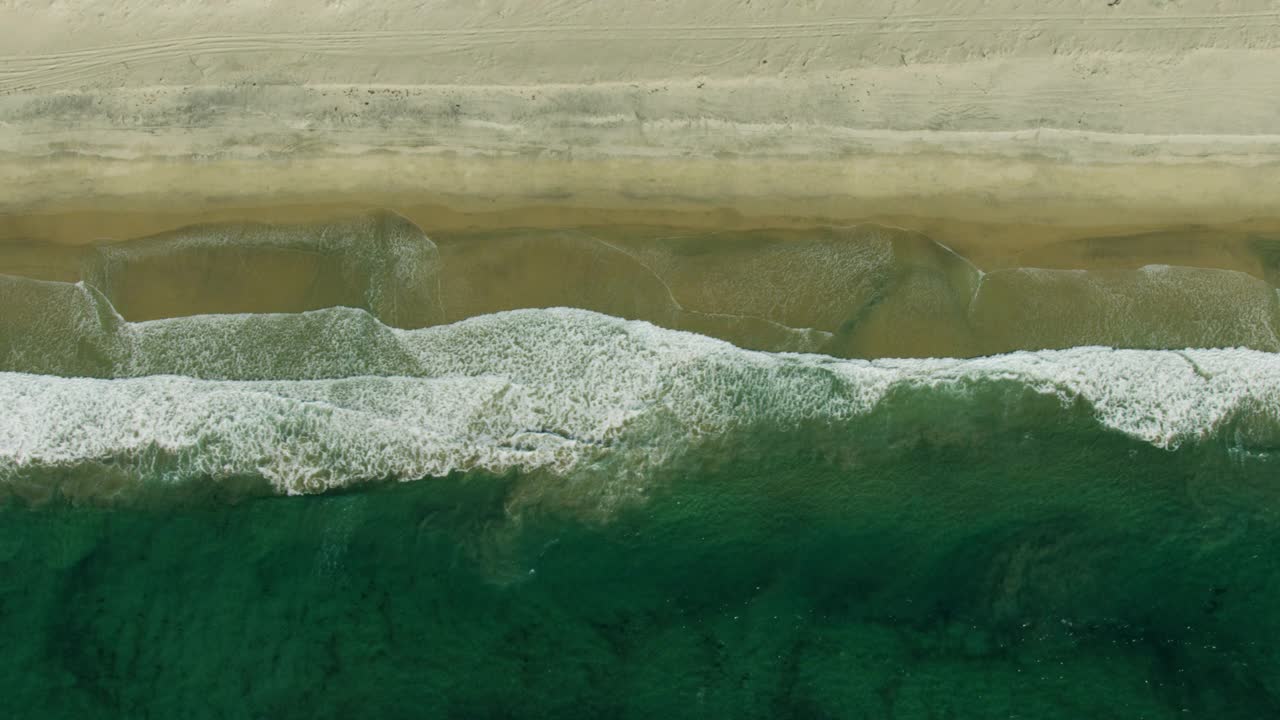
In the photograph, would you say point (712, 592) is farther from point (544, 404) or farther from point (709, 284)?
point (709, 284)

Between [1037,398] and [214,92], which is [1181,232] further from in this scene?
[214,92]

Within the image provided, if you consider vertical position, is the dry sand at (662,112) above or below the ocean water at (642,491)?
above

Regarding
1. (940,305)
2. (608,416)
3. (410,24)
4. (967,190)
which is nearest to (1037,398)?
(940,305)

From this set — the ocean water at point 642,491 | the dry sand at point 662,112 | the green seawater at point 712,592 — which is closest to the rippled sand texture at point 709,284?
the ocean water at point 642,491

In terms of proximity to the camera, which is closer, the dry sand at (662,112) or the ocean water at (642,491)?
the ocean water at (642,491)

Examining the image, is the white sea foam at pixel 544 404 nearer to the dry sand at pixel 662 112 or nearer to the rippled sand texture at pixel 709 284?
the rippled sand texture at pixel 709 284
